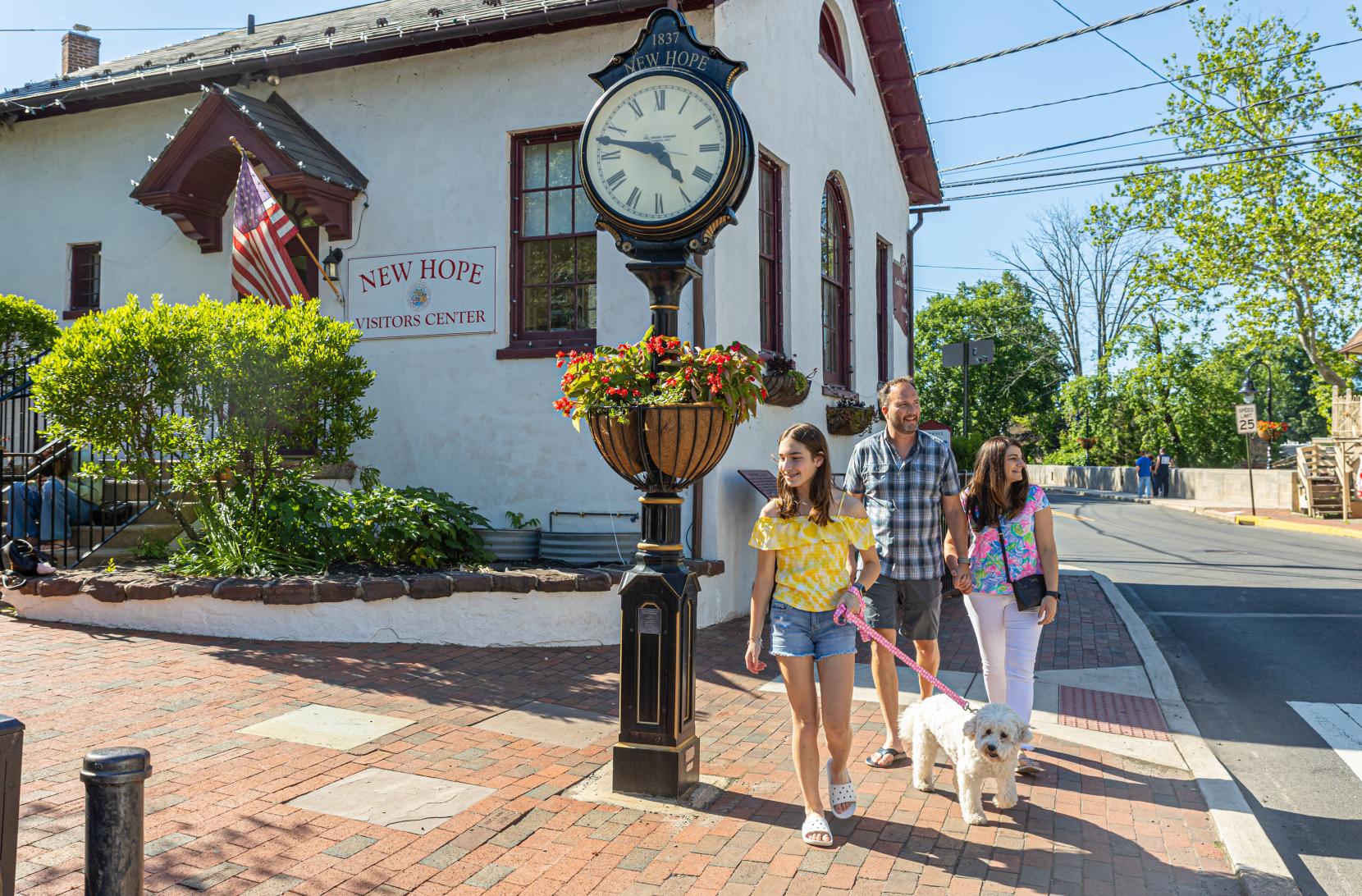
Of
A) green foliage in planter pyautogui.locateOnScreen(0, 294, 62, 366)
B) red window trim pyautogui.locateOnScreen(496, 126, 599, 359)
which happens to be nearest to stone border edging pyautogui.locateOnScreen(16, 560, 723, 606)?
red window trim pyautogui.locateOnScreen(496, 126, 599, 359)

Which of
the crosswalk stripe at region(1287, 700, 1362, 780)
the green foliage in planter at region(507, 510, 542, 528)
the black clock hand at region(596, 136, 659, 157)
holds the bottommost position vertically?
the crosswalk stripe at region(1287, 700, 1362, 780)

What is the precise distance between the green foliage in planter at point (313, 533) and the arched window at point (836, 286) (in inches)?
236

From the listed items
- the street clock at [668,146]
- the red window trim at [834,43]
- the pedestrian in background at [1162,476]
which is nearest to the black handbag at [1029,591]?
the street clock at [668,146]

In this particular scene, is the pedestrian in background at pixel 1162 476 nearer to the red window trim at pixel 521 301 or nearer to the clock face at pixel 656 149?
the red window trim at pixel 521 301

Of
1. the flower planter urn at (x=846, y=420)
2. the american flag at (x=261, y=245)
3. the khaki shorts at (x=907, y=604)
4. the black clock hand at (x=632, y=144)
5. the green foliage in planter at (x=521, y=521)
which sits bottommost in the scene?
the khaki shorts at (x=907, y=604)

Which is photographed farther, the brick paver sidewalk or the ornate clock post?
the ornate clock post

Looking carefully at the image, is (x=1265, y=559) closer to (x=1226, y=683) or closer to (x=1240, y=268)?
(x=1226, y=683)

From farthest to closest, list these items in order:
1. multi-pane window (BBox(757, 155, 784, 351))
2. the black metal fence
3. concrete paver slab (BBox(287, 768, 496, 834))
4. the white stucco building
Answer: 1. multi-pane window (BBox(757, 155, 784, 351))
2. the white stucco building
3. the black metal fence
4. concrete paver slab (BBox(287, 768, 496, 834))

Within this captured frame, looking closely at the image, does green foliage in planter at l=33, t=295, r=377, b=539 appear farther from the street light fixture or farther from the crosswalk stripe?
the crosswalk stripe

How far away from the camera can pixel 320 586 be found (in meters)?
7.46

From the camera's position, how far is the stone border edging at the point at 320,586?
7.46 metres

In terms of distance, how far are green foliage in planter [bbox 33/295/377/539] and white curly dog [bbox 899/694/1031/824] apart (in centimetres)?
572

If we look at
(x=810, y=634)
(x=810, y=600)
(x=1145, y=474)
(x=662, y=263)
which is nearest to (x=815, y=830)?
(x=810, y=634)

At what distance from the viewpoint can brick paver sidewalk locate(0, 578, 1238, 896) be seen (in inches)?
149
